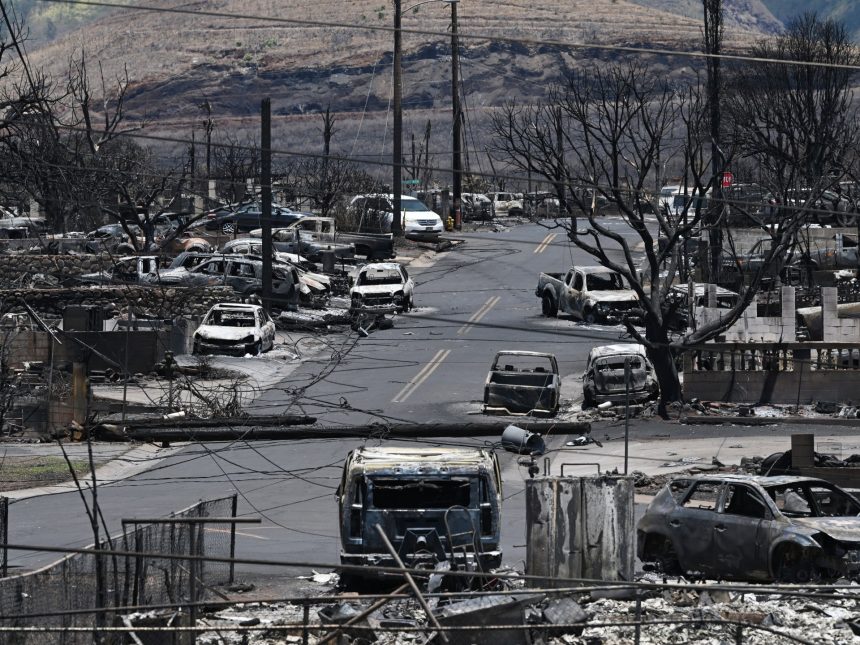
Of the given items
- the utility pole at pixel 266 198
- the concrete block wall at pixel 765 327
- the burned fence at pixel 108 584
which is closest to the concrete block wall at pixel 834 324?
the concrete block wall at pixel 765 327

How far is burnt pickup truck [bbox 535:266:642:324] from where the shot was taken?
136 ft

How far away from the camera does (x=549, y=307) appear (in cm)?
4412

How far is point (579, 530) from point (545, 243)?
4650 centimetres

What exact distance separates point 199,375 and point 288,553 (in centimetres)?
1659

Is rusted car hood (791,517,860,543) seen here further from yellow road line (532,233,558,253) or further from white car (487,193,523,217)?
white car (487,193,523,217)

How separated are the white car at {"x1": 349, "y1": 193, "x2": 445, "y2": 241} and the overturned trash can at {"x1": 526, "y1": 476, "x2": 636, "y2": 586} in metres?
44.0

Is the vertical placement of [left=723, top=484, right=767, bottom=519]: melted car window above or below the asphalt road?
above

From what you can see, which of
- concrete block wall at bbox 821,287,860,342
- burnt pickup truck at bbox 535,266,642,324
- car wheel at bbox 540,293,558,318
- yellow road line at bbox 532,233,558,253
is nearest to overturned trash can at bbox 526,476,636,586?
concrete block wall at bbox 821,287,860,342

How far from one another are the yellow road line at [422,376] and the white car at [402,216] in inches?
857

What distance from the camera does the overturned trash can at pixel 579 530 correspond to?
17.2 m

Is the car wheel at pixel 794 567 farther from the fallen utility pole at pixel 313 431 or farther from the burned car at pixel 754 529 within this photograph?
the fallen utility pole at pixel 313 431

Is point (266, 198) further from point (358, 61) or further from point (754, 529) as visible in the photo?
point (358, 61)

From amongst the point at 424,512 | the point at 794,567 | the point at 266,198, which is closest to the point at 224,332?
the point at 266,198

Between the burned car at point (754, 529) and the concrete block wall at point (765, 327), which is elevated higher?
the burned car at point (754, 529)
